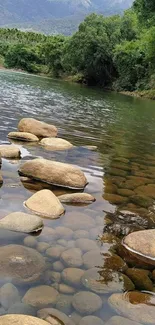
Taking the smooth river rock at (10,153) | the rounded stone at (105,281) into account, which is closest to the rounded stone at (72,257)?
the rounded stone at (105,281)

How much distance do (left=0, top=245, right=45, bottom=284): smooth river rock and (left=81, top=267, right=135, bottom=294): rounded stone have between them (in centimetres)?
47

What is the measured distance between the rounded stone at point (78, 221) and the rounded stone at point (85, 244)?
0.32 metres

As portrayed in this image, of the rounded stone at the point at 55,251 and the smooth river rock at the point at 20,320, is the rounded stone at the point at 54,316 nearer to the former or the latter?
the smooth river rock at the point at 20,320

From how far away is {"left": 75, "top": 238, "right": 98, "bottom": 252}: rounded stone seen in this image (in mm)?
4312

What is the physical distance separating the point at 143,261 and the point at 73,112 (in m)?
13.3

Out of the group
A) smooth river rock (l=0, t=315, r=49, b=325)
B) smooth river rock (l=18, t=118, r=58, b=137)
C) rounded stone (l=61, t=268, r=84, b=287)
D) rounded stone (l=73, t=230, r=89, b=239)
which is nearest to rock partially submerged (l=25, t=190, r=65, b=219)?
rounded stone (l=73, t=230, r=89, b=239)

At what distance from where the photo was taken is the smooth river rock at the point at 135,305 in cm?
324

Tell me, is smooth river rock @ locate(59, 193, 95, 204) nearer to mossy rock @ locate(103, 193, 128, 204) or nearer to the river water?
the river water

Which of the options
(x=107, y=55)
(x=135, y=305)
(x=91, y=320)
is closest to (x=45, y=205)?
(x=135, y=305)

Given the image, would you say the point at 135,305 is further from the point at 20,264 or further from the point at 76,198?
the point at 76,198

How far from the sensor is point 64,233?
4.59m

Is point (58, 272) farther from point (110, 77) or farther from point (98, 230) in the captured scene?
point (110, 77)

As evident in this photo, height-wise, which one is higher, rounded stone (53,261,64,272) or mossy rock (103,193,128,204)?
mossy rock (103,193,128,204)

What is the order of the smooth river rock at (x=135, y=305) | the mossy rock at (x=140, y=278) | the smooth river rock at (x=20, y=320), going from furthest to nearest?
the mossy rock at (x=140, y=278)
the smooth river rock at (x=135, y=305)
the smooth river rock at (x=20, y=320)
